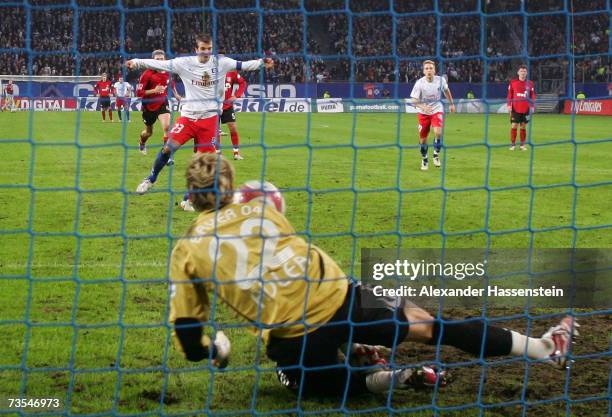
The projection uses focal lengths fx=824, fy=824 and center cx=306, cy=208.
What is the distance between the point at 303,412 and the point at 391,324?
631 millimetres

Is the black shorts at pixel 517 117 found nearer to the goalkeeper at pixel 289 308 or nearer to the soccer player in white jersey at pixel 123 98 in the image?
the soccer player in white jersey at pixel 123 98

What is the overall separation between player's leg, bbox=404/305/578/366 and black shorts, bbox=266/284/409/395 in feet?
0.29

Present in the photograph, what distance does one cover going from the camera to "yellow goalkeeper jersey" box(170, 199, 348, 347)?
3.97 m

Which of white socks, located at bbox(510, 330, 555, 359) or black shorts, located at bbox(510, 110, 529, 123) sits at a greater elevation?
black shorts, located at bbox(510, 110, 529, 123)

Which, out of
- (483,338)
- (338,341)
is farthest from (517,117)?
(338,341)

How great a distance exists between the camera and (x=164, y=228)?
8531 mm

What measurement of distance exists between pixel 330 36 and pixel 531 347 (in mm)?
26876

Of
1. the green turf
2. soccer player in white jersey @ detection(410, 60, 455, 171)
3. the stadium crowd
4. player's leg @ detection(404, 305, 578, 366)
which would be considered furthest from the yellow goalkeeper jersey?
the stadium crowd

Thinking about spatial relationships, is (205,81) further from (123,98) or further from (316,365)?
(316,365)

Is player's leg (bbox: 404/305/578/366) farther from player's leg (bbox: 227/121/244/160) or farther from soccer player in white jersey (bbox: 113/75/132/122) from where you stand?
player's leg (bbox: 227/121/244/160)

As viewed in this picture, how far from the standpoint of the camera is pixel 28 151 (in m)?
16.0

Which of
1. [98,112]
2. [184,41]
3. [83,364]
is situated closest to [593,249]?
[83,364]

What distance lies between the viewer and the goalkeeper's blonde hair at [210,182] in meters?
4.13

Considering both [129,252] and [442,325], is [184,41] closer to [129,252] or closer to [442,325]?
[129,252]
